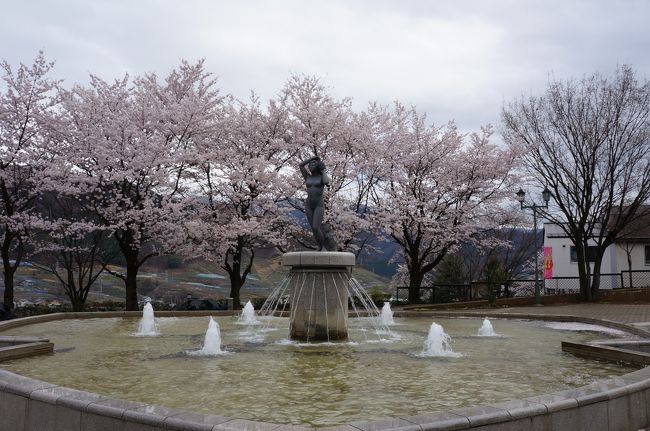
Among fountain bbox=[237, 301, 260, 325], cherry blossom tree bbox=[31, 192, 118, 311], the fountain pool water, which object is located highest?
cherry blossom tree bbox=[31, 192, 118, 311]

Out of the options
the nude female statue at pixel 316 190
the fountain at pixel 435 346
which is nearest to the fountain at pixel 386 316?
the nude female statue at pixel 316 190

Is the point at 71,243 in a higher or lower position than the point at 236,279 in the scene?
higher

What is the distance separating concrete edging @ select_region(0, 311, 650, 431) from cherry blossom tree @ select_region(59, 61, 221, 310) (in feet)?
58.3

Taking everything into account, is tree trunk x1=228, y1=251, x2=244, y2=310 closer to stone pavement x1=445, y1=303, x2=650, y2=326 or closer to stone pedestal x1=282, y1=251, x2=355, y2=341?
stone pavement x1=445, y1=303, x2=650, y2=326

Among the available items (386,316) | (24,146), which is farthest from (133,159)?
(386,316)

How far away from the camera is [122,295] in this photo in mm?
48125

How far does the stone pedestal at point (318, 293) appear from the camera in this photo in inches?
447

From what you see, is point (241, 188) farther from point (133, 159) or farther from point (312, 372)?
point (312, 372)

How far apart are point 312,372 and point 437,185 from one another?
946 inches

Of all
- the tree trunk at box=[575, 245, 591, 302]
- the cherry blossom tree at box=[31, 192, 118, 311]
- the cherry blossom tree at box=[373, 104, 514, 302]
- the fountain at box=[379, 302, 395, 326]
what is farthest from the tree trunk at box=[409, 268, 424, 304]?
the cherry blossom tree at box=[31, 192, 118, 311]

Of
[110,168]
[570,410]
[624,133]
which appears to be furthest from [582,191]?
[570,410]

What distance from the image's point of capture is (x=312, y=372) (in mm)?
8258

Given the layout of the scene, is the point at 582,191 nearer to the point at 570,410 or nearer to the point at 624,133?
the point at 624,133

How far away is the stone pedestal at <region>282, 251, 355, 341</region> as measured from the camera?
11.4 meters
